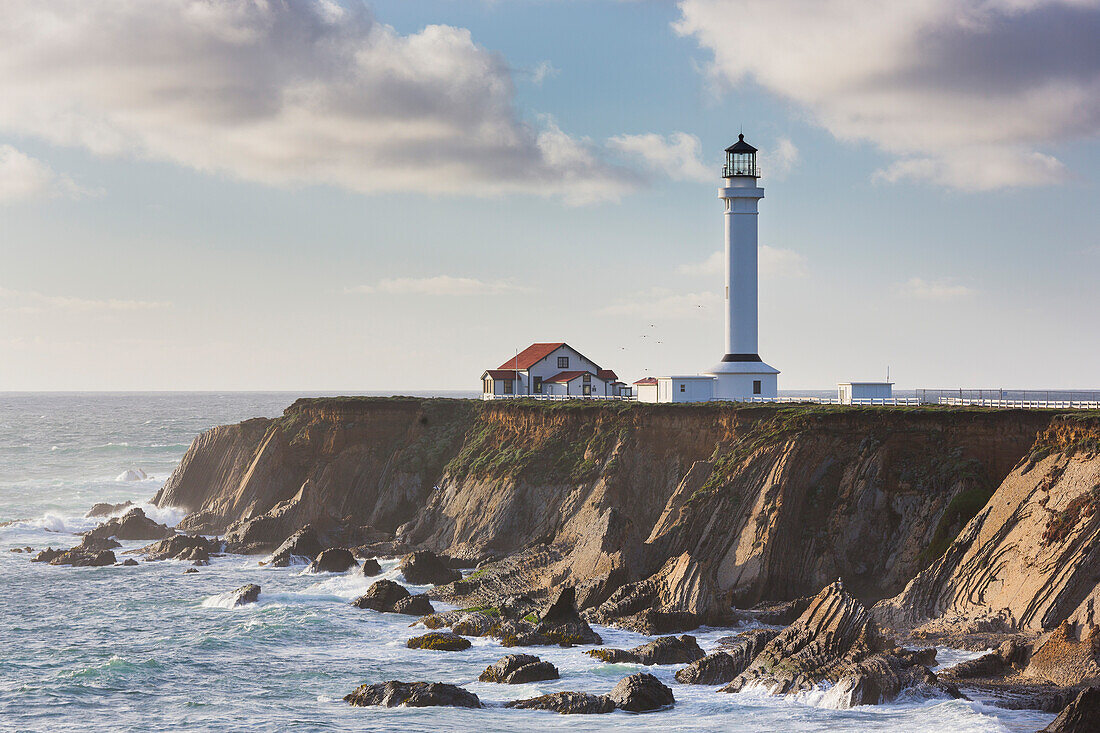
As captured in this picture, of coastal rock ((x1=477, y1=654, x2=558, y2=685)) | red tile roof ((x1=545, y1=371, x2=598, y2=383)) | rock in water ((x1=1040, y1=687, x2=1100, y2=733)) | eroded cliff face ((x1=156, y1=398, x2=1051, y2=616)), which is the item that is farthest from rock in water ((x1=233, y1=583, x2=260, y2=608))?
red tile roof ((x1=545, y1=371, x2=598, y2=383))

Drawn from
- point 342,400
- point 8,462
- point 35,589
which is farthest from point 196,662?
point 8,462

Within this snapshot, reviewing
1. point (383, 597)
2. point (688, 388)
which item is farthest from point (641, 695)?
point (688, 388)

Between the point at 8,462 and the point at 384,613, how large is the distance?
87652mm

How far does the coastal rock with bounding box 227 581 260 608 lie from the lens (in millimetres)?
44594

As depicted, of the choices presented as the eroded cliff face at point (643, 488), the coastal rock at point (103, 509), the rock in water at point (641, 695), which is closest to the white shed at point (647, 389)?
the eroded cliff face at point (643, 488)

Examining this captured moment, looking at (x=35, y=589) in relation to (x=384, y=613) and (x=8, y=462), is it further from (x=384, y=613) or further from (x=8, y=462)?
(x=8, y=462)

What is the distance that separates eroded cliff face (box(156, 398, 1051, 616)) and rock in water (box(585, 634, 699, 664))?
14.0 ft

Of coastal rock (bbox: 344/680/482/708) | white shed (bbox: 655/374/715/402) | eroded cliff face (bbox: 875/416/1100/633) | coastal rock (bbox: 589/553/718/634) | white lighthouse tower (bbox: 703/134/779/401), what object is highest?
white lighthouse tower (bbox: 703/134/779/401)

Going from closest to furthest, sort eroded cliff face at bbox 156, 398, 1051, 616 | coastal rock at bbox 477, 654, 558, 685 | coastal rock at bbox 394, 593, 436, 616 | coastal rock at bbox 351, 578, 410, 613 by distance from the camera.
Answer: coastal rock at bbox 477, 654, 558, 685
eroded cliff face at bbox 156, 398, 1051, 616
coastal rock at bbox 394, 593, 436, 616
coastal rock at bbox 351, 578, 410, 613

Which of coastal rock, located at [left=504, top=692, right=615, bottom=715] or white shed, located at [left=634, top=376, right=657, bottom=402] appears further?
white shed, located at [left=634, top=376, right=657, bottom=402]

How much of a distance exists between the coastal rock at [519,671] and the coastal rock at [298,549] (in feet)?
80.4

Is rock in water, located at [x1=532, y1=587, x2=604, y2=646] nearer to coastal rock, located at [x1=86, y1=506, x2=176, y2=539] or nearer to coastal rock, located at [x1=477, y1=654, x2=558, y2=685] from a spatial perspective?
coastal rock, located at [x1=477, y1=654, x2=558, y2=685]

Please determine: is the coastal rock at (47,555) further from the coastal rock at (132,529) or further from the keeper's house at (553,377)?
the keeper's house at (553,377)

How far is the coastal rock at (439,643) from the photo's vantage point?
36.2 meters
